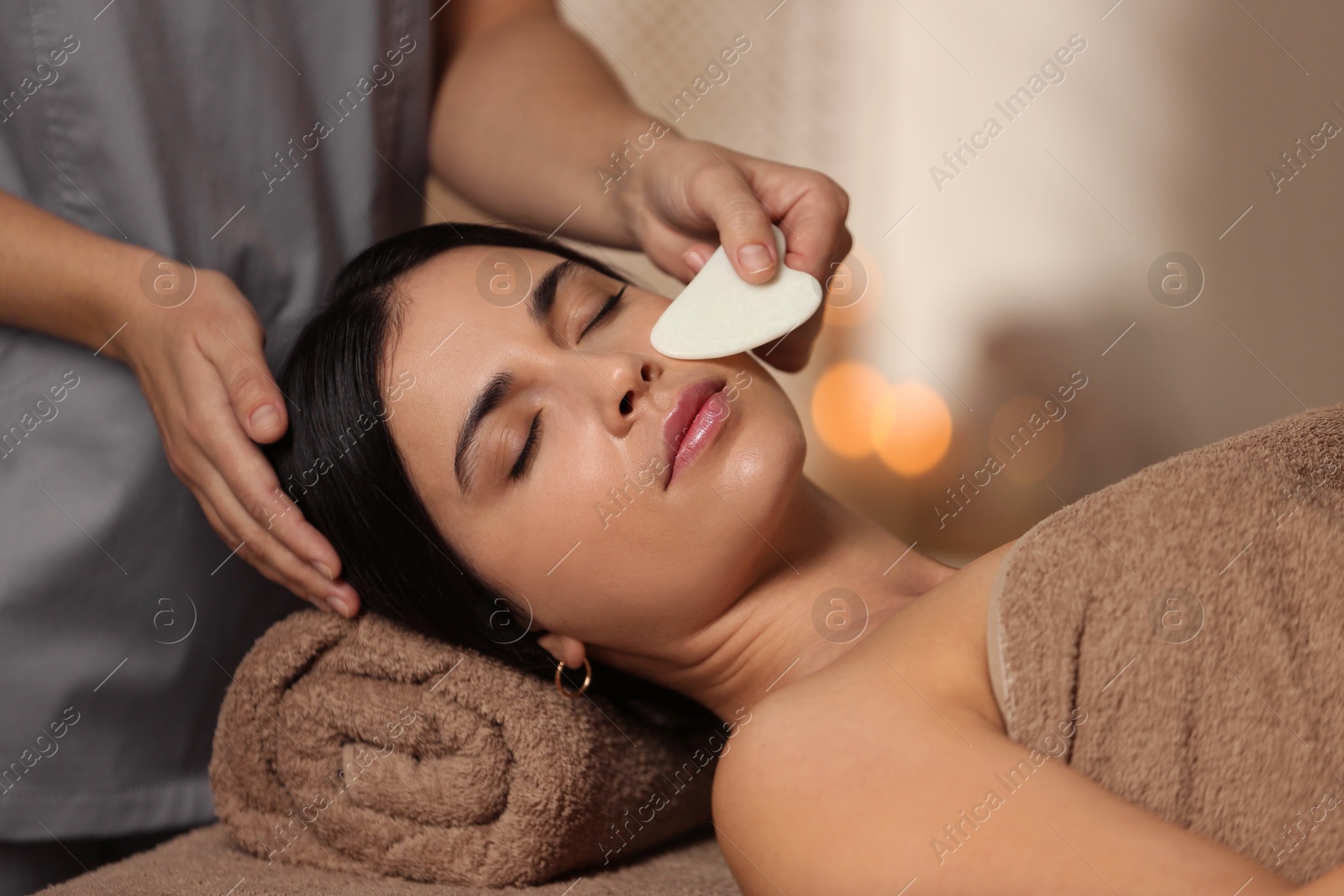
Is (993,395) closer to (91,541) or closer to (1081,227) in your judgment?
(1081,227)

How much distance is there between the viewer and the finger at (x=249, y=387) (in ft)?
2.80

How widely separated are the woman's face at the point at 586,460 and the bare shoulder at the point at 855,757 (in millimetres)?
196

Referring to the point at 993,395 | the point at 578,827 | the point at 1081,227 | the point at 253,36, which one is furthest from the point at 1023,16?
the point at 578,827

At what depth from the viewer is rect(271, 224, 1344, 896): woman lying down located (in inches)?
22.8

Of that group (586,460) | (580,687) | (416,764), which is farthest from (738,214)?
(416,764)

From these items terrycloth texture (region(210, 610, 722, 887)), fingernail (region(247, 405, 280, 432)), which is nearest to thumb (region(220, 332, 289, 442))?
fingernail (region(247, 405, 280, 432))

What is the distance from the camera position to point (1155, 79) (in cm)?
163

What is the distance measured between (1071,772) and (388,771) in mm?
576

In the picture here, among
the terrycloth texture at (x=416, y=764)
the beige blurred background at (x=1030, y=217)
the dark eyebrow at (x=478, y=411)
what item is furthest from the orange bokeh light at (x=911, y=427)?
the dark eyebrow at (x=478, y=411)

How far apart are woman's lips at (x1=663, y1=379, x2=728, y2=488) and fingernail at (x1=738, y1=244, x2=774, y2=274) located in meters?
0.12

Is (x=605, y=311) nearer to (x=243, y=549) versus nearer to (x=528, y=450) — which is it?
(x=528, y=450)

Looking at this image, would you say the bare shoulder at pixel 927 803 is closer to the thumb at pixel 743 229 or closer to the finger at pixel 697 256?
the thumb at pixel 743 229

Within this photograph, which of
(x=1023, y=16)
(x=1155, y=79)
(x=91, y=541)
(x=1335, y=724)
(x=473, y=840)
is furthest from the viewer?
(x=1023, y=16)

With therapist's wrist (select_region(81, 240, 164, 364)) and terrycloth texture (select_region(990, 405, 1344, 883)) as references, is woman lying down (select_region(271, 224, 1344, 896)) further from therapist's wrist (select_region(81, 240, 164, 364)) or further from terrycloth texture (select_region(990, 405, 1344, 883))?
therapist's wrist (select_region(81, 240, 164, 364))
